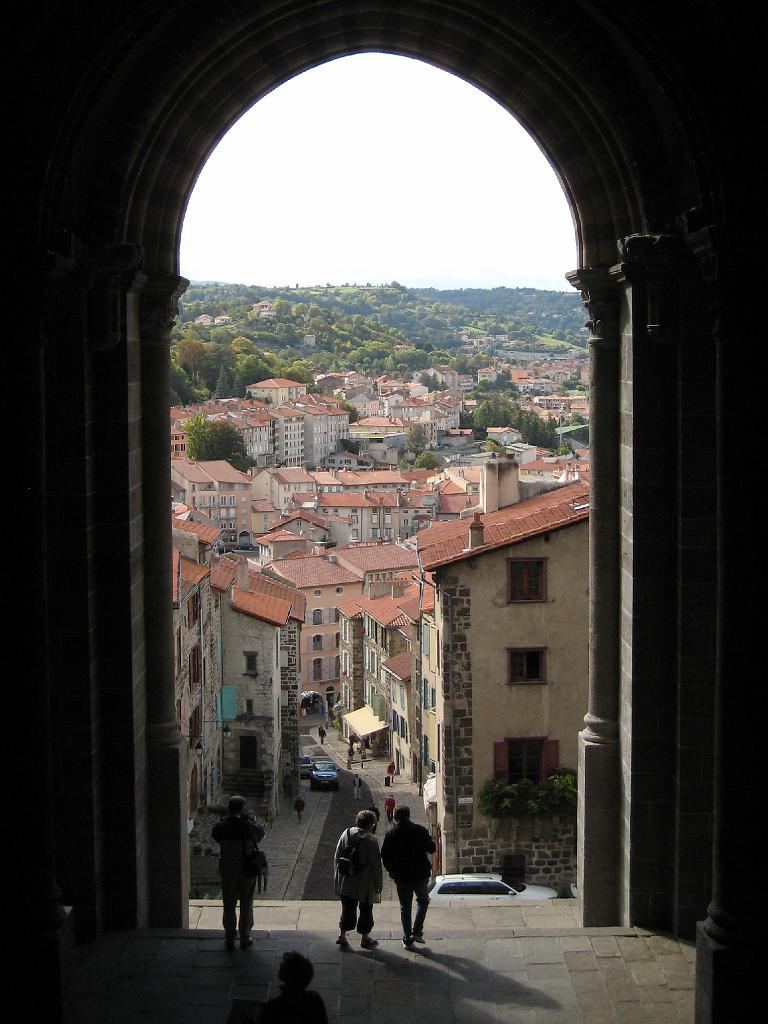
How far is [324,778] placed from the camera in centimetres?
4662

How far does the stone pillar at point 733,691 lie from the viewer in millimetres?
7559

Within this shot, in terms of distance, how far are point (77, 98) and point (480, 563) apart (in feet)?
53.5

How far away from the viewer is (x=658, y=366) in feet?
31.4

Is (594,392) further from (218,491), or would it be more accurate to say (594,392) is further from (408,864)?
(218,491)

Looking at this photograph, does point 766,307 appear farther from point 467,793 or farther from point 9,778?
point 467,793

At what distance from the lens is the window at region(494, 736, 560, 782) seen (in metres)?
23.7

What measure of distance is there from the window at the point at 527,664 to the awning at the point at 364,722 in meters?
29.7

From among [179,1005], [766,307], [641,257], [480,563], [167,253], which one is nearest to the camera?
[766,307]

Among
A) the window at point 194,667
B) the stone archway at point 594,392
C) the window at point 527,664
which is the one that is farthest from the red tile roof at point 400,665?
the stone archway at point 594,392

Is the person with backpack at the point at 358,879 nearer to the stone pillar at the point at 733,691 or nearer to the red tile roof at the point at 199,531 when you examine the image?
the stone pillar at the point at 733,691

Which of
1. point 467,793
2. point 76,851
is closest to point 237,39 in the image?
point 76,851

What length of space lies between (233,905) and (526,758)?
15.0 metres

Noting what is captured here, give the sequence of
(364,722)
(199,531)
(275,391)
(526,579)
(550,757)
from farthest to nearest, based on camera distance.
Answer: (275,391) < (364,722) < (199,531) < (550,757) < (526,579)

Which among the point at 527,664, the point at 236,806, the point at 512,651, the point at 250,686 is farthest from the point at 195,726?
the point at 236,806
